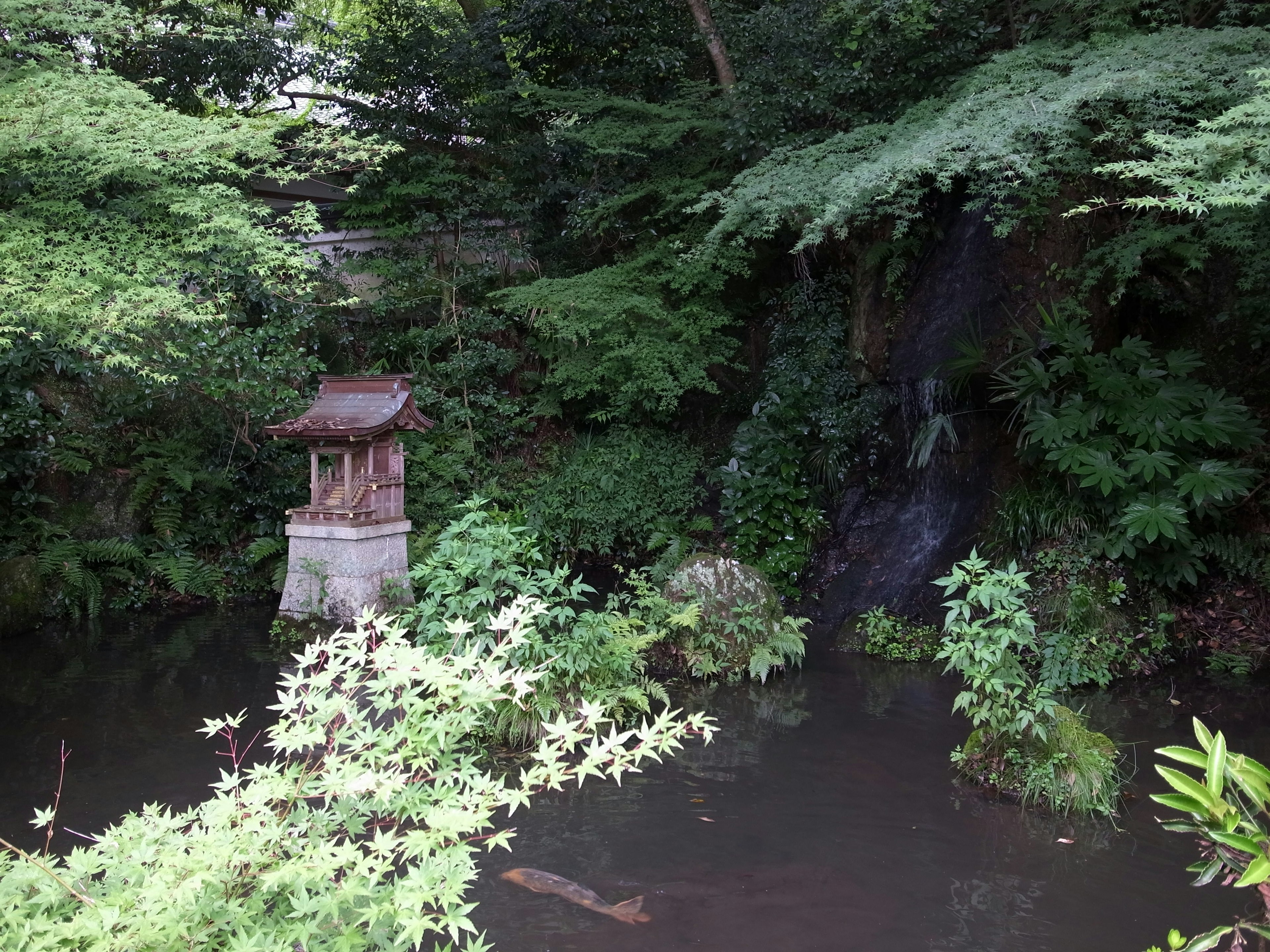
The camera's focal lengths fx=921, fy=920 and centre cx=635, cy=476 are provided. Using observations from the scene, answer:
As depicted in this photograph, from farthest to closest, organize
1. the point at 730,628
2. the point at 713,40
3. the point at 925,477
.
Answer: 1. the point at 713,40
2. the point at 925,477
3. the point at 730,628

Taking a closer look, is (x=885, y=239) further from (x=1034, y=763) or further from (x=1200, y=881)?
(x=1200, y=881)

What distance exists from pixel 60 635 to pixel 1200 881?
31.0ft

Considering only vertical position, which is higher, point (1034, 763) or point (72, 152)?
point (72, 152)

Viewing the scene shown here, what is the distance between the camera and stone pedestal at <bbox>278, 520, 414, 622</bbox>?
8406 millimetres

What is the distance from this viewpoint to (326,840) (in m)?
2.28

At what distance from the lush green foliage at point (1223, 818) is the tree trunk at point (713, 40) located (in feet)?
32.1

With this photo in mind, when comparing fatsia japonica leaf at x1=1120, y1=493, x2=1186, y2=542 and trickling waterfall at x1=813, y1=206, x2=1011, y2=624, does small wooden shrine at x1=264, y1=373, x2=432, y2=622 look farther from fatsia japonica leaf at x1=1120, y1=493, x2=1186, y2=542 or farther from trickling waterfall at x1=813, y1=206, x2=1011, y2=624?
fatsia japonica leaf at x1=1120, y1=493, x2=1186, y2=542

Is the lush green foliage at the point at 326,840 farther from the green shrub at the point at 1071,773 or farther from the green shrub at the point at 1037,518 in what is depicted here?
the green shrub at the point at 1037,518

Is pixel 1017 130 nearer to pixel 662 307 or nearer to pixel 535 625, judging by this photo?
pixel 662 307

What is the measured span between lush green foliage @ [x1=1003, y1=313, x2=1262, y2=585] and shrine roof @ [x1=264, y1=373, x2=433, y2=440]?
5.66m

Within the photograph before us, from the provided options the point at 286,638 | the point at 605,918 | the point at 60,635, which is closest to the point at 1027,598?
the point at 605,918

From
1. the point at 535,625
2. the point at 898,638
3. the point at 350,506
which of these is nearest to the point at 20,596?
the point at 350,506

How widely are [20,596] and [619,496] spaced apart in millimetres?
6264

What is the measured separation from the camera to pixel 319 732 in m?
2.29
